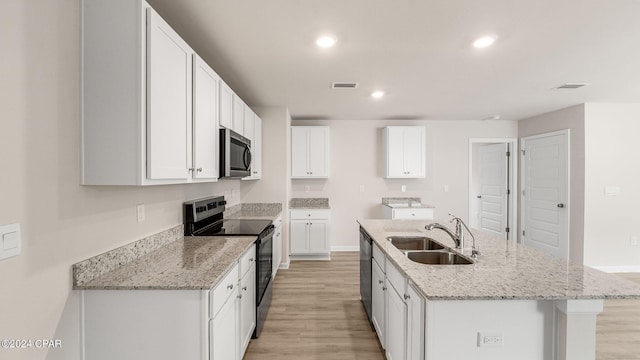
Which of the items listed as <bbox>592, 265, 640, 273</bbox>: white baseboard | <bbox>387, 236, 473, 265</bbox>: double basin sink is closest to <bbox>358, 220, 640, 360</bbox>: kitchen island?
<bbox>387, 236, 473, 265</bbox>: double basin sink

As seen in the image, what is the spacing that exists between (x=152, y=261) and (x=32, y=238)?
0.63 meters

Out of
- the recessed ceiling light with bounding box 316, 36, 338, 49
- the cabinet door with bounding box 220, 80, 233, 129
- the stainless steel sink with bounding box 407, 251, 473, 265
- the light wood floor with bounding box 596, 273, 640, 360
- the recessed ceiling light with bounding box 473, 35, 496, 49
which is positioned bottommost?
the light wood floor with bounding box 596, 273, 640, 360

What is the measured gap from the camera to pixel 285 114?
434 centimetres

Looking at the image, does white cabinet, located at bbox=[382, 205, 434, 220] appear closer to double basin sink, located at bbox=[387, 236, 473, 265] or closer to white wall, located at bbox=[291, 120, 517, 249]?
white wall, located at bbox=[291, 120, 517, 249]

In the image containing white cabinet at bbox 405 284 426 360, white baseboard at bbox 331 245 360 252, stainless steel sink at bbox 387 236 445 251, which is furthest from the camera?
white baseboard at bbox 331 245 360 252

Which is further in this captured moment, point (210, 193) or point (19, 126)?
point (210, 193)

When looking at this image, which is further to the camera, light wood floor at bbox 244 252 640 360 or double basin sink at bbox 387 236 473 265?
light wood floor at bbox 244 252 640 360

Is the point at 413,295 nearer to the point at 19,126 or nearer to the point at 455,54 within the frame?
the point at 19,126

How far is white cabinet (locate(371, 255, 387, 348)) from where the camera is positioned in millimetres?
2109

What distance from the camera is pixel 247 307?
7.04ft

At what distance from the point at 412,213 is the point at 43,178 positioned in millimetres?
4455

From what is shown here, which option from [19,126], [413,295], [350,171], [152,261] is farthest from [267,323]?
[350,171]

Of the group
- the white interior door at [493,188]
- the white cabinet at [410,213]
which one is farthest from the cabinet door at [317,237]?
the white interior door at [493,188]

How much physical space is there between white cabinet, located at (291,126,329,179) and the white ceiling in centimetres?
97
